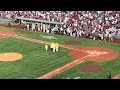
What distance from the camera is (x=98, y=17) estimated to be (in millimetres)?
32969

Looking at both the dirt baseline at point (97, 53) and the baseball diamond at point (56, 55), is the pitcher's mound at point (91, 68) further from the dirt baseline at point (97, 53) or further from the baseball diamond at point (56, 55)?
the dirt baseline at point (97, 53)

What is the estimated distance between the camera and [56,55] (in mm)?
23859

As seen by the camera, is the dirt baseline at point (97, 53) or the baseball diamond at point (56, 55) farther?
the dirt baseline at point (97, 53)

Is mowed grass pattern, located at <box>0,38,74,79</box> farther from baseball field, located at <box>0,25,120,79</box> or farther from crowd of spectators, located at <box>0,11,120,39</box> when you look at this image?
crowd of spectators, located at <box>0,11,120,39</box>

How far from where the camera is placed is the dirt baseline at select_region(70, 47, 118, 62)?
23297 millimetres

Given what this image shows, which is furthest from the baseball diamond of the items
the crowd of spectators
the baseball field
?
the crowd of spectators

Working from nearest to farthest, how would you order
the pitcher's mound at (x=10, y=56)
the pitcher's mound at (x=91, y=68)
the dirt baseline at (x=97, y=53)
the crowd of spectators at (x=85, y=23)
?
1. the pitcher's mound at (x=91, y=68)
2. the pitcher's mound at (x=10, y=56)
3. the dirt baseline at (x=97, y=53)
4. the crowd of spectators at (x=85, y=23)

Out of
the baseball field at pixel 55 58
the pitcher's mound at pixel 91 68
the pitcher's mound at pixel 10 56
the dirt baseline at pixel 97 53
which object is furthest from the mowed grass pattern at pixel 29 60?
the pitcher's mound at pixel 91 68

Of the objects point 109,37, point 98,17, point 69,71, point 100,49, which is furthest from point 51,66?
point 98,17

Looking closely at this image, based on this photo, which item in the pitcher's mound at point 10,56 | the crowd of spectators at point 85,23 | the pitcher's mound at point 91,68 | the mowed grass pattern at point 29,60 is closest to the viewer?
the mowed grass pattern at point 29,60

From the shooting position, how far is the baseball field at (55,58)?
19812mm

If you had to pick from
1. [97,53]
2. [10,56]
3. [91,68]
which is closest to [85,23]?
[97,53]

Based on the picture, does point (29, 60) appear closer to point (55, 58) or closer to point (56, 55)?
point (55, 58)
